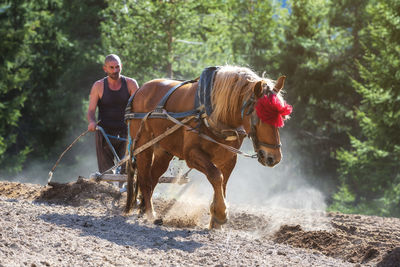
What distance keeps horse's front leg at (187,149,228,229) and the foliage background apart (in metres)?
10.7

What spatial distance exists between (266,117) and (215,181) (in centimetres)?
84

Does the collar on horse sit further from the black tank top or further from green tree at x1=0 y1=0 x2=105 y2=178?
green tree at x1=0 y1=0 x2=105 y2=178

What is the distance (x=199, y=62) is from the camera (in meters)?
16.8

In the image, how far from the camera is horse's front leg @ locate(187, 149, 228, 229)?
5.82m

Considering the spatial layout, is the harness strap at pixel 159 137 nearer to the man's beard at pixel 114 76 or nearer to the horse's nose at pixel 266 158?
the horse's nose at pixel 266 158

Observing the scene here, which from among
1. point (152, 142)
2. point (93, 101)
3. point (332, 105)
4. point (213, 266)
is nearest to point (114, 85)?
point (93, 101)

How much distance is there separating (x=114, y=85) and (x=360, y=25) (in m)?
17.6

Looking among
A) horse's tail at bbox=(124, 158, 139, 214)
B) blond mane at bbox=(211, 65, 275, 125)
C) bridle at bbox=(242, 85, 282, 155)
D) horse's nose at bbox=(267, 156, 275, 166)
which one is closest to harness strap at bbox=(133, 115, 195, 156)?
horse's tail at bbox=(124, 158, 139, 214)

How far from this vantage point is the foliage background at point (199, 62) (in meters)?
16.8

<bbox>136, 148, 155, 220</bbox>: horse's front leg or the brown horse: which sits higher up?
the brown horse

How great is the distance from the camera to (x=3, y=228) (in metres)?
4.73

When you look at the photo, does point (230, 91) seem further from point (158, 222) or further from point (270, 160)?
point (158, 222)

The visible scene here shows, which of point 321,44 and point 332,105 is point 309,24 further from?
point 332,105

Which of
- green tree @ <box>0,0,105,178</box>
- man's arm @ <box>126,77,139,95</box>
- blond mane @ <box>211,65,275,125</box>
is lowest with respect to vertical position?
green tree @ <box>0,0,105,178</box>
